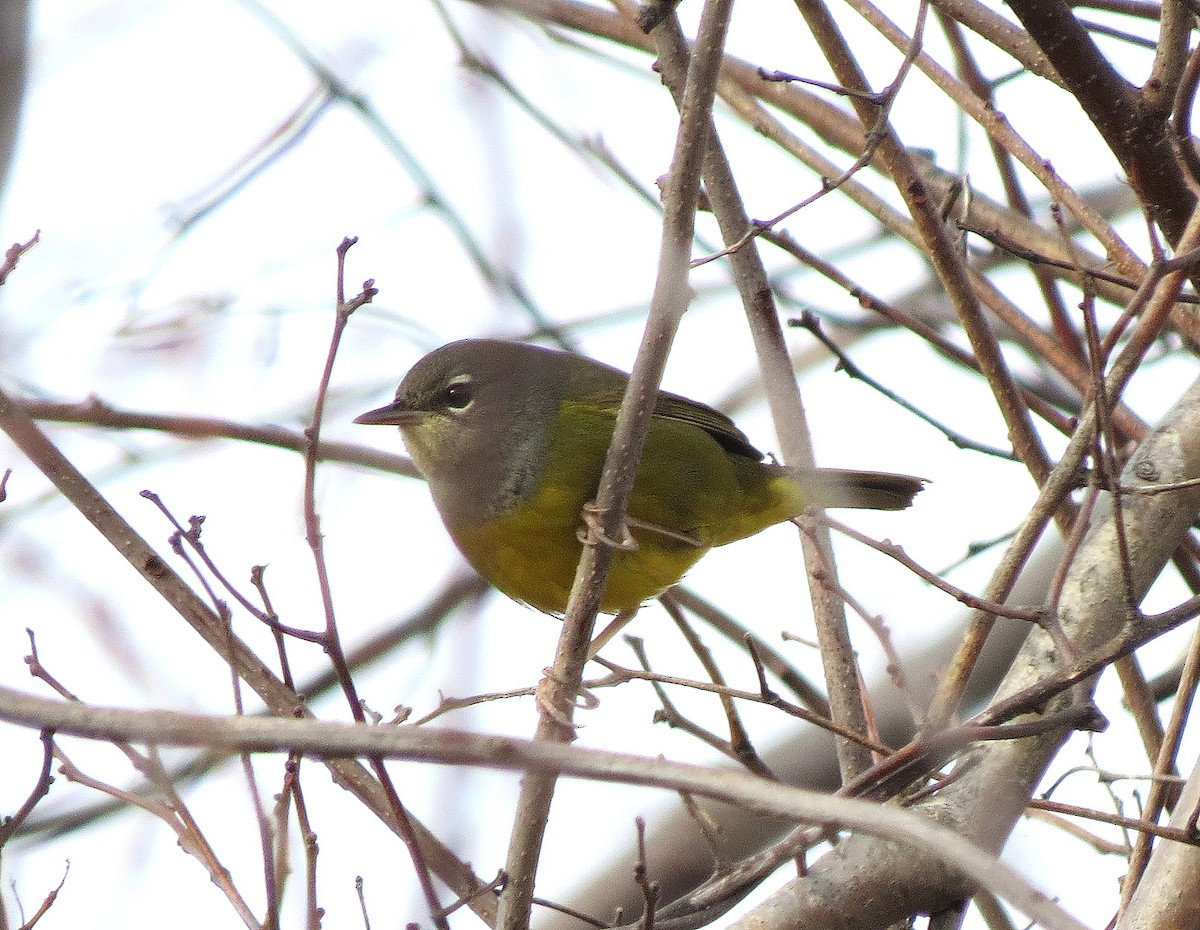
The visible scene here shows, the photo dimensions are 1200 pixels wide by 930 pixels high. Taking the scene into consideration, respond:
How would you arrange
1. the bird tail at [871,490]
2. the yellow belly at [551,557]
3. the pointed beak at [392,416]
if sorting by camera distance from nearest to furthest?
1. the yellow belly at [551,557]
2. the pointed beak at [392,416]
3. the bird tail at [871,490]

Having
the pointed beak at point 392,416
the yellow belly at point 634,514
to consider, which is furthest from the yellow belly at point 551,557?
the pointed beak at point 392,416

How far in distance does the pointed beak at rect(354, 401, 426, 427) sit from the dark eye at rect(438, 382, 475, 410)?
0.32ft

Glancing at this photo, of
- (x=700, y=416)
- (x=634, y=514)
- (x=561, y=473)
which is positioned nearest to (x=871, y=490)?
(x=700, y=416)

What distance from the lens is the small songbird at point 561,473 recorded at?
4.49 m

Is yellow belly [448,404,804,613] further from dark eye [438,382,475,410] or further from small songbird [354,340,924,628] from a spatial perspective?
dark eye [438,382,475,410]

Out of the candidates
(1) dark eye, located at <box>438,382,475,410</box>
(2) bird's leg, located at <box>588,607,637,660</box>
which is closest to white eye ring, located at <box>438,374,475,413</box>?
(1) dark eye, located at <box>438,382,475,410</box>

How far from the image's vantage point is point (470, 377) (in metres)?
5.10

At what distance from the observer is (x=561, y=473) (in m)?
4.55

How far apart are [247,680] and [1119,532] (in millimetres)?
1941

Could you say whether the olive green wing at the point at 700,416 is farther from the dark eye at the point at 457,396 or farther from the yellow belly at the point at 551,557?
the yellow belly at the point at 551,557

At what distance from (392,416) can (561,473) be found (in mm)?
762

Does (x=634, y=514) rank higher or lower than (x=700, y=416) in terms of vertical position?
lower

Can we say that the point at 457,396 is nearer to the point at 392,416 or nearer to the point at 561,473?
the point at 392,416

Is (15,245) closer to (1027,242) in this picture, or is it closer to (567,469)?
(567,469)
